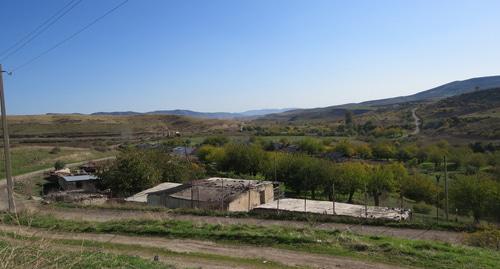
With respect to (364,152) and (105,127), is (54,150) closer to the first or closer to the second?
(364,152)

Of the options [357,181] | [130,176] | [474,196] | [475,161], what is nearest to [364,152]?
[475,161]

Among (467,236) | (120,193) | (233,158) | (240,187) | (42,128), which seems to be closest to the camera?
(467,236)

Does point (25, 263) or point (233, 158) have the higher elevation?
point (25, 263)

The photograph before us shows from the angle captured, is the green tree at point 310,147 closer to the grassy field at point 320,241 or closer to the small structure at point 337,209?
the small structure at point 337,209

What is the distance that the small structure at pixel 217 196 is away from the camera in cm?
2661

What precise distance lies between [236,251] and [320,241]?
8.83 ft

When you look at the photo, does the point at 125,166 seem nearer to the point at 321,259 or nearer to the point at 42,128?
the point at 321,259

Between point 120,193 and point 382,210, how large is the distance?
19614 millimetres

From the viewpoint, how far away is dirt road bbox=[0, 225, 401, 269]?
12164 mm

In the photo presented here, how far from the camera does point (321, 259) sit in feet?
41.6

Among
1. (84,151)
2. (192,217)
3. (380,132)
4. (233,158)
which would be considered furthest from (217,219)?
(380,132)

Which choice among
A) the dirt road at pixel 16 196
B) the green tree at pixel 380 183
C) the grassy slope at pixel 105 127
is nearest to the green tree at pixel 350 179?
the green tree at pixel 380 183

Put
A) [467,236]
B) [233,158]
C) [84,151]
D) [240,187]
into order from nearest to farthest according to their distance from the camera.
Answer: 1. [467,236]
2. [240,187]
3. [233,158]
4. [84,151]

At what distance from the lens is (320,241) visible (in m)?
14.3
